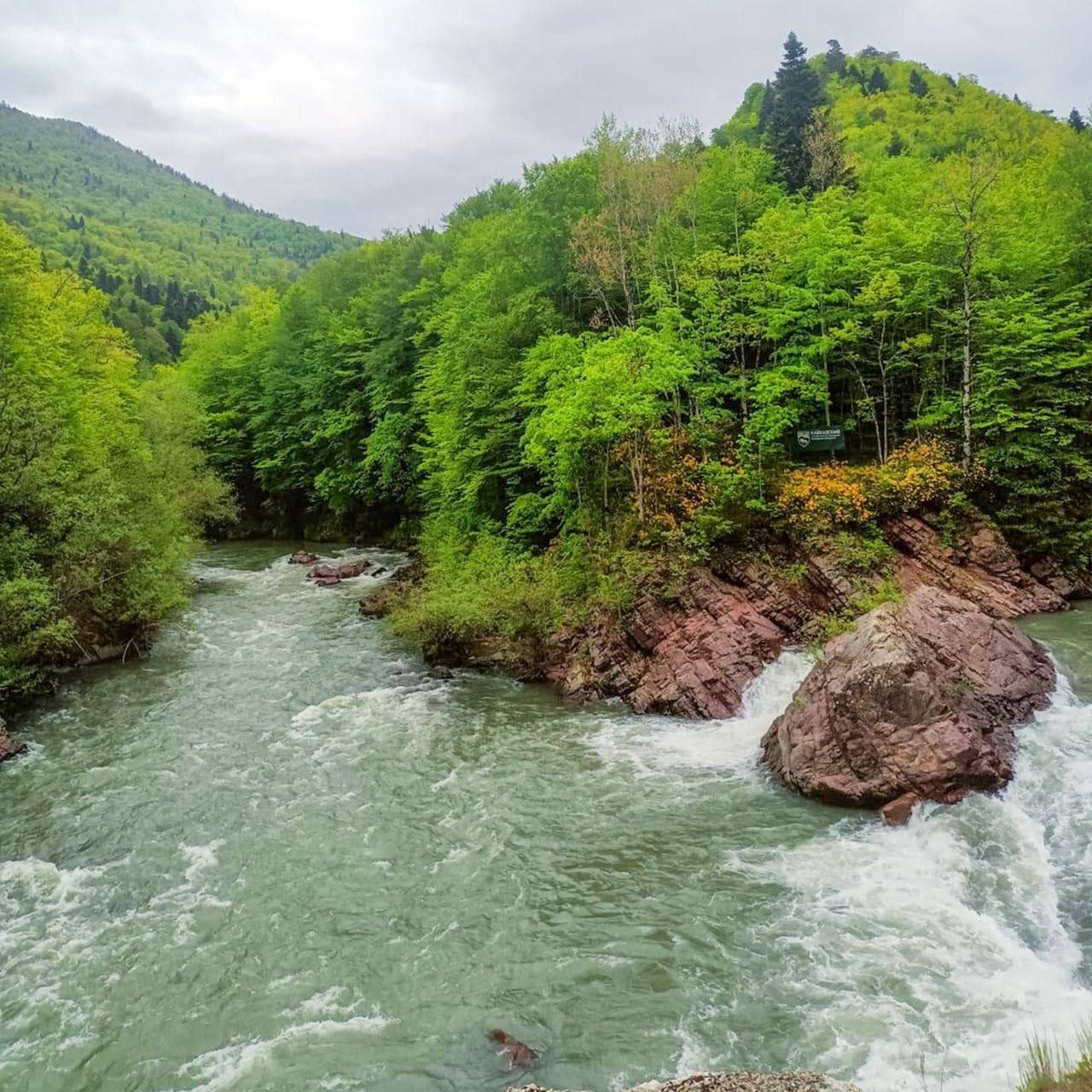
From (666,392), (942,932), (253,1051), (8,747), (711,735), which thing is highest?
(666,392)

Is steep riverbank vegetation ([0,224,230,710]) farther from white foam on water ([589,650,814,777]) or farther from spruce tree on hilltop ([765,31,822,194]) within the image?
spruce tree on hilltop ([765,31,822,194])

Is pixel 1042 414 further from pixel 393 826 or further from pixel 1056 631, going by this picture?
pixel 393 826

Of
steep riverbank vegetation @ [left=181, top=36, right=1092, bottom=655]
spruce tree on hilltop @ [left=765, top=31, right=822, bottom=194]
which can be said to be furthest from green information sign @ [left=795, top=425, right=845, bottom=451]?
spruce tree on hilltop @ [left=765, top=31, right=822, bottom=194]

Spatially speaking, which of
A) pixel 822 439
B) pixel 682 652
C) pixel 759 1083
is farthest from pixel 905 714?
pixel 822 439

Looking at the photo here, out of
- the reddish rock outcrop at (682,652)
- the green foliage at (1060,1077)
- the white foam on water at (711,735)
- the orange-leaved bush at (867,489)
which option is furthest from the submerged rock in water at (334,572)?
the green foliage at (1060,1077)

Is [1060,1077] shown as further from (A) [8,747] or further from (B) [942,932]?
(A) [8,747]

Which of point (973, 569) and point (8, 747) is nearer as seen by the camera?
point (8, 747)
